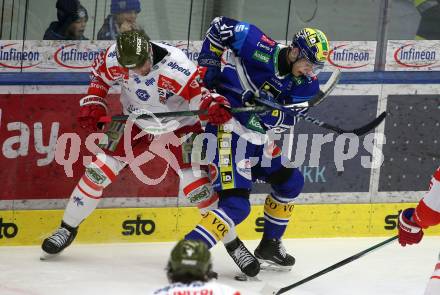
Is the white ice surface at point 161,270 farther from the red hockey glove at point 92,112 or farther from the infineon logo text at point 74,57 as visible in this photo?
the infineon logo text at point 74,57

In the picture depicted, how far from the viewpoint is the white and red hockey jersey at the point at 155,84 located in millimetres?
5828

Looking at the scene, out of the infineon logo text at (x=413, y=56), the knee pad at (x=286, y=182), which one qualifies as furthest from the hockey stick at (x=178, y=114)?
the infineon logo text at (x=413, y=56)

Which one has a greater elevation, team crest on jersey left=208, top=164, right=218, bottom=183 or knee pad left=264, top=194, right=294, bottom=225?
team crest on jersey left=208, top=164, right=218, bottom=183

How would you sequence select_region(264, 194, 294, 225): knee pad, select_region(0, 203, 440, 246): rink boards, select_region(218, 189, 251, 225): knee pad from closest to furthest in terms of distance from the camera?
1. select_region(218, 189, 251, 225): knee pad
2. select_region(264, 194, 294, 225): knee pad
3. select_region(0, 203, 440, 246): rink boards

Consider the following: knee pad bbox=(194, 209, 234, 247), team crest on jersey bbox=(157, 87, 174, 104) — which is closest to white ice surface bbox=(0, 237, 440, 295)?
knee pad bbox=(194, 209, 234, 247)

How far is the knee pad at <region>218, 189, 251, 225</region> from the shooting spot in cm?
575

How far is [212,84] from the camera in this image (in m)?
5.94

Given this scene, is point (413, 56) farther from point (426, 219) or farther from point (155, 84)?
point (426, 219)

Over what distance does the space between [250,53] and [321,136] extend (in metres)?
1.22

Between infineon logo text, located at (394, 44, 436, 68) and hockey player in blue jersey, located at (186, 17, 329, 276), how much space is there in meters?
1.25

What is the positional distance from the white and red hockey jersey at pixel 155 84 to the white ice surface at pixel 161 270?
2.41ft

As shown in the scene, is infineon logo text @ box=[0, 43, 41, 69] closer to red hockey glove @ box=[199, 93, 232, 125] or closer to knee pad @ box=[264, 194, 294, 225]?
red hockey glove @ box=[199, 93, 232, 125]

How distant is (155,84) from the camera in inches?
231

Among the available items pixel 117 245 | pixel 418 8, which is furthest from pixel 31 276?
pixel 418 8
